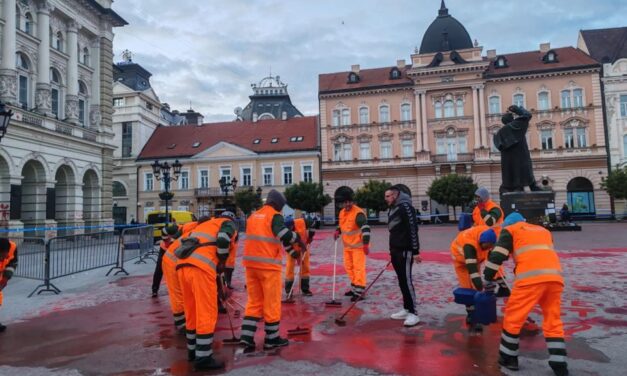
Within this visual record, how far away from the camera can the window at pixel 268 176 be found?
4197cm

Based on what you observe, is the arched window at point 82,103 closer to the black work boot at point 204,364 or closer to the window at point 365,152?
the window at point 365,152

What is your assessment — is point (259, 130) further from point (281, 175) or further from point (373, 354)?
point (373, 354)

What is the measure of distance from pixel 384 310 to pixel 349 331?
1.25m

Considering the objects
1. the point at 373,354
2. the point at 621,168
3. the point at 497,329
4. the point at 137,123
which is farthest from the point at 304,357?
the point at 137,123

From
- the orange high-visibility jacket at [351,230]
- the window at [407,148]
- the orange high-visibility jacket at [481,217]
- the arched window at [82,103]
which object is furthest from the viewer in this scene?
the window at [407,148]

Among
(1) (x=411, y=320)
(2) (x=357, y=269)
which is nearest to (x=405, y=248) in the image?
(1) (x=411, y=320)

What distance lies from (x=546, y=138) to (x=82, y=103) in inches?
1479

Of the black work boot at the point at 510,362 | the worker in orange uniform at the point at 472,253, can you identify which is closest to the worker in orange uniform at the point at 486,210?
the worker in orange uniform at the point at 472,253

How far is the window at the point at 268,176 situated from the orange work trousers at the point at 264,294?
37.1 metres

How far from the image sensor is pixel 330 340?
17.3ft

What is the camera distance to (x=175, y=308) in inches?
220

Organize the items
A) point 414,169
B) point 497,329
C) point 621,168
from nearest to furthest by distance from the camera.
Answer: point 497,329 < point 621,168 < point 414,169

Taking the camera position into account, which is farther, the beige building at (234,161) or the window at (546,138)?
the beige building at (234,161)

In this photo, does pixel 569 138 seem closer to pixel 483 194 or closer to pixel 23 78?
pixel 483 194
